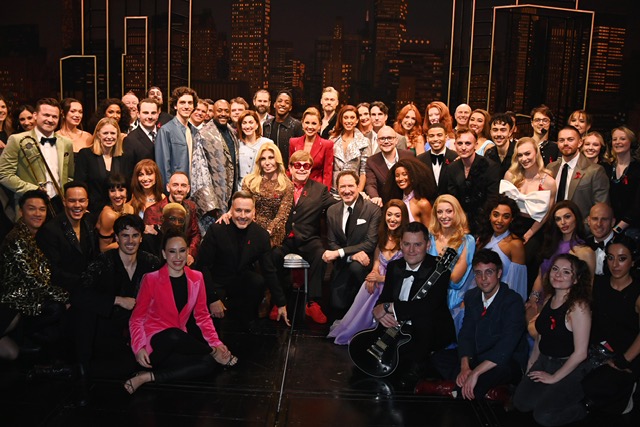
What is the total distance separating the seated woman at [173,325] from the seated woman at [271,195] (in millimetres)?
1184

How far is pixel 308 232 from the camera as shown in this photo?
5.53 m

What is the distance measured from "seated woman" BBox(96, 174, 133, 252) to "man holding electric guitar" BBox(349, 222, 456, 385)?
5.96 feet

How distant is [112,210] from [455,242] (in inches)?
94.0

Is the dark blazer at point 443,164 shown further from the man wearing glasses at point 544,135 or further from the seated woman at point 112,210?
the seated woman at point 112,210

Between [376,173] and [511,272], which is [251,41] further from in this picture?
[511,272]

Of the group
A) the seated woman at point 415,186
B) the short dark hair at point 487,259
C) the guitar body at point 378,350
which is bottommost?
the guitar body at point 378,350

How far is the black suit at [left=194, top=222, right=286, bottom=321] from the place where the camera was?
5.14m

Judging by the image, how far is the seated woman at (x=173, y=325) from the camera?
4.12 meters

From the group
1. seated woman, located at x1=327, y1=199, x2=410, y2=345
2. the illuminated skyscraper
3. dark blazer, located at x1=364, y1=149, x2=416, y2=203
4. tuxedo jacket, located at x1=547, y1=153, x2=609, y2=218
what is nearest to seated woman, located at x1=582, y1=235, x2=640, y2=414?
tuxedo jacket, located at x1=547, y1=153, x2=609, y2=218

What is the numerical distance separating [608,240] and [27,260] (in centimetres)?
370

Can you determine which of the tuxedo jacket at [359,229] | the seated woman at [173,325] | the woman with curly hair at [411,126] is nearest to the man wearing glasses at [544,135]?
the woman with curly hair at [411,126]

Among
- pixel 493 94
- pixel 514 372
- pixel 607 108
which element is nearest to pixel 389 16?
pixel 493 94

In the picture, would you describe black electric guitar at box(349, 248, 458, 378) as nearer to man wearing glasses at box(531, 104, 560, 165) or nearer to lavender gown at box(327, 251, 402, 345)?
lavender gown at box(327, 251, 402, 345)

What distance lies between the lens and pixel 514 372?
4051 mm
